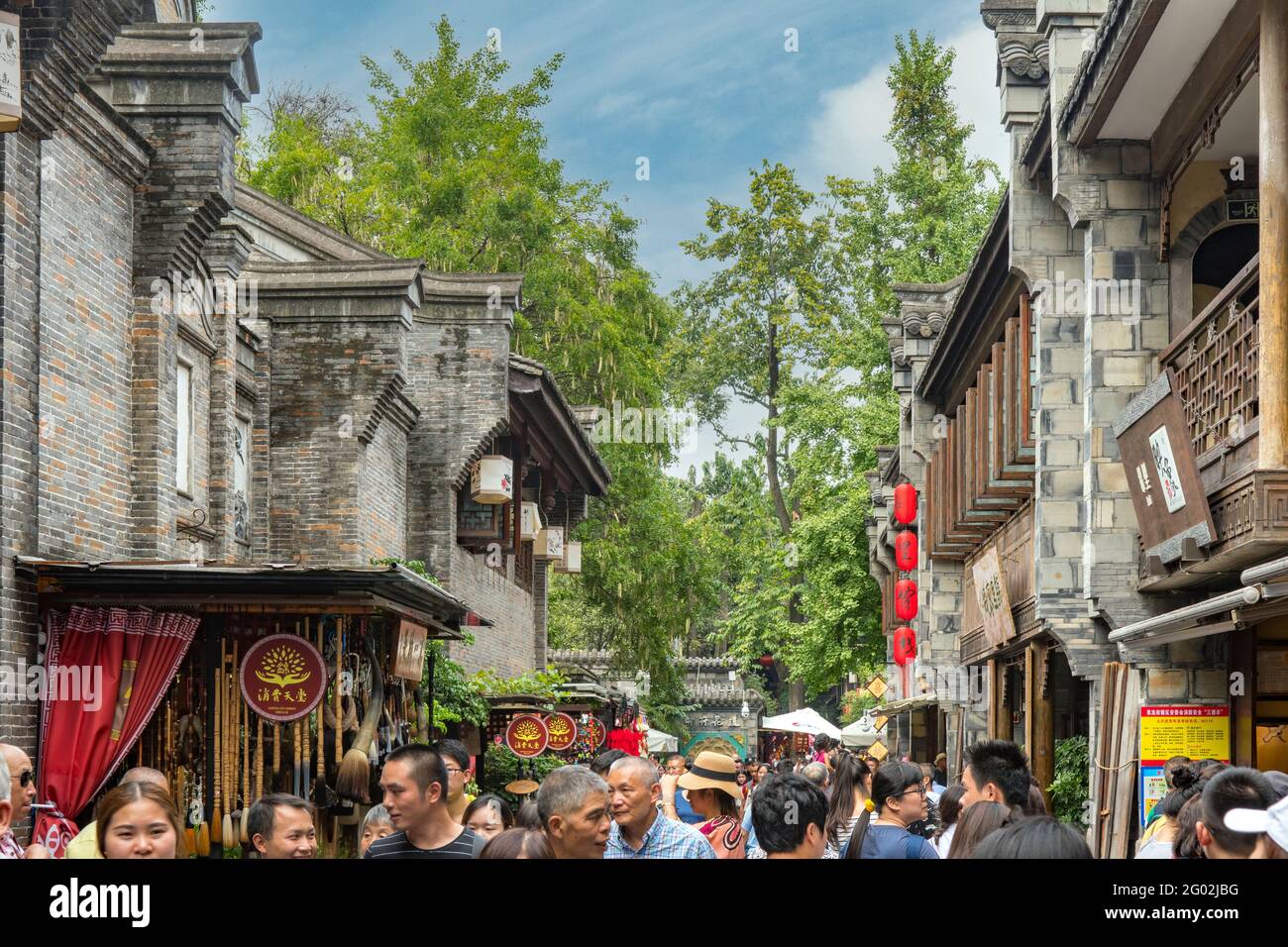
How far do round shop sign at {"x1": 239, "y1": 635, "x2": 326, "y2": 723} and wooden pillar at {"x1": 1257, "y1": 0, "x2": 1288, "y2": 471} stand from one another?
7.10 m

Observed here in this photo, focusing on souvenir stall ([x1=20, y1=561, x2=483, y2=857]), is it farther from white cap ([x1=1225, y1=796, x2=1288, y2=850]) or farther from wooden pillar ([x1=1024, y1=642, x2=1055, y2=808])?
white cap ([x1=1225, y1=796, x2=1288, y2=850])

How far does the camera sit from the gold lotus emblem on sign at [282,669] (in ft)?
40.9

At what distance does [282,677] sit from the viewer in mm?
12461

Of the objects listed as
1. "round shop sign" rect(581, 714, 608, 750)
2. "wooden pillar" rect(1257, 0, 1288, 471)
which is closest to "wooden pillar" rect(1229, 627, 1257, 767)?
"wooden pillar" rect(1257, 0, 1288, 471)

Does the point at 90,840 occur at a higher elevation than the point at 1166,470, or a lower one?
lower

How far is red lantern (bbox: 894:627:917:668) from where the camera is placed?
2992cm

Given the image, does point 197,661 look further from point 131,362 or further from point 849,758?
point 849,758

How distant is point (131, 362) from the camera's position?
14211mm

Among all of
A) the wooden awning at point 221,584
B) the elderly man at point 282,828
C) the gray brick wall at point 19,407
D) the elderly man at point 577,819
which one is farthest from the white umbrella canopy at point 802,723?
the elderly man at point 577,819

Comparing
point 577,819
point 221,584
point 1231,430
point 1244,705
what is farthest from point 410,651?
point 577,819

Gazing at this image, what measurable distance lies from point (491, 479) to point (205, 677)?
12.0 m

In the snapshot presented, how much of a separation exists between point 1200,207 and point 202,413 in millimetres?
10092

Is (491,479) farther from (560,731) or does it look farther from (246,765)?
(246,765)
